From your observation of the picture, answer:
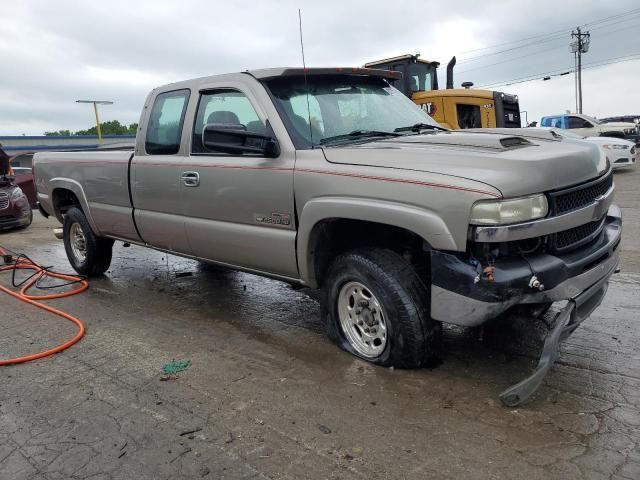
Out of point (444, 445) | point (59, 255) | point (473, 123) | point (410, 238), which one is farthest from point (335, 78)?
point (473, 123)

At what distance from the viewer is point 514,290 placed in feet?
9.63

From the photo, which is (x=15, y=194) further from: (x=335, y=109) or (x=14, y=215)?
(x=335, y=109)

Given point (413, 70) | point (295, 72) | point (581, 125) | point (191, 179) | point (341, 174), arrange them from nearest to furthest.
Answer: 1. point (341, 174)
2. point (295, 72)
3. point (191, 179)
4. point (413, 70)
5. point (581, 125)

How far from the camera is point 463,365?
372 centimetres

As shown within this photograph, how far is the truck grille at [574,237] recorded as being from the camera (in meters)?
3.15

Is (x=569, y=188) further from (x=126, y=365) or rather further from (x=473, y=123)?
(x=473, y=123)

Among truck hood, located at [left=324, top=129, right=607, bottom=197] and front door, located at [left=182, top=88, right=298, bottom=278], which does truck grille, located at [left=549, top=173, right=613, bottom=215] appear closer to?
truck hood, located at [left=324, top=129, right=607, bottom=197]

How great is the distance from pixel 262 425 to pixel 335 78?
2.69 metres

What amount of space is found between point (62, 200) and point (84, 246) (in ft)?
2.26

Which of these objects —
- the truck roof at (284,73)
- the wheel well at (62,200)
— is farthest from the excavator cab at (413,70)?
the truck roof at (284,73)

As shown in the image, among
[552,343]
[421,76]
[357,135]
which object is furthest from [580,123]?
[552,343]

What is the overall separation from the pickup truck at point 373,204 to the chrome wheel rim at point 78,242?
155 cm

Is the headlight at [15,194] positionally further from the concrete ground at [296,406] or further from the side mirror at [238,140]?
the side mirror at [238,140]

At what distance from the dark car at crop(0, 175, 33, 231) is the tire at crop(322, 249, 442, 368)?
950 centimetres
